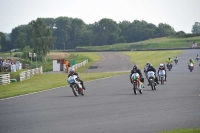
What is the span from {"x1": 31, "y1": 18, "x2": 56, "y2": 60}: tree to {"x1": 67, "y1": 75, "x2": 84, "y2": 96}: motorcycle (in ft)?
266

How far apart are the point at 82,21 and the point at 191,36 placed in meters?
64.9

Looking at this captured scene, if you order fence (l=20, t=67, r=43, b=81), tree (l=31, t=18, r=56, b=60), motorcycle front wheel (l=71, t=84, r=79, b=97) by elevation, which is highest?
tree (l=31, t=18, r=56, b=60)

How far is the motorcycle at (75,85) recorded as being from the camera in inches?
890

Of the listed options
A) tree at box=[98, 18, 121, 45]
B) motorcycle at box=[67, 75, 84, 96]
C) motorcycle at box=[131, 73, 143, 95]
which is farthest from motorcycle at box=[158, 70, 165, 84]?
tree at box=[98, 18, 121, 45]

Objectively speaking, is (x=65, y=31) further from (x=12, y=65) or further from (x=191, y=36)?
(x=12, y=65)

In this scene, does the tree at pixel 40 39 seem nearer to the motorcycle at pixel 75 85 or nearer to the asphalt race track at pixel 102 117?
the motorcycle at pixel 75 85

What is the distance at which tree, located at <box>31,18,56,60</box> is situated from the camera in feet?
346

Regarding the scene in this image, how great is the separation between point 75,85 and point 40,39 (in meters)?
83.8

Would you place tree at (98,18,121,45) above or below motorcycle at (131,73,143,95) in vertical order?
above

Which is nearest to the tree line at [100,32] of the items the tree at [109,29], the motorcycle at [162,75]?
the tree at [109,29]

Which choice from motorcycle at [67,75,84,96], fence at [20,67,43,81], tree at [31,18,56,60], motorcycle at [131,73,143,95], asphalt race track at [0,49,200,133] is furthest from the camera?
tree at [31,18,56,60]

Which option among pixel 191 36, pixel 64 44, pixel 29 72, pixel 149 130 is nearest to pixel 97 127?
pixel 149 130

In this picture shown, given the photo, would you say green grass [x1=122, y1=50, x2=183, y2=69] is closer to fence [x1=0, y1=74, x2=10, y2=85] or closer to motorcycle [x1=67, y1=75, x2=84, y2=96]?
fence [x1=0, y1=74, x2=10, y2=85]

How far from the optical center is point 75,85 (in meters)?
23.0
